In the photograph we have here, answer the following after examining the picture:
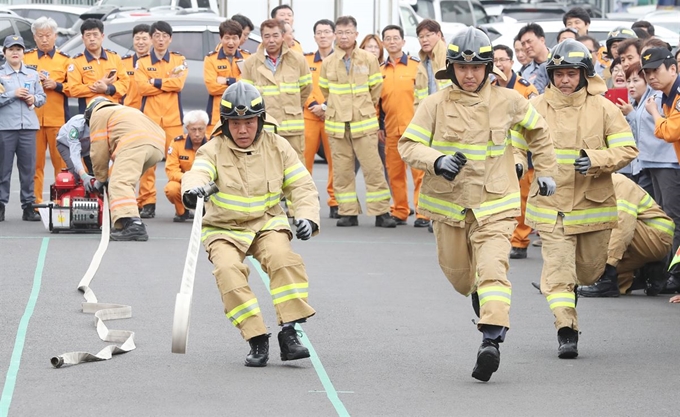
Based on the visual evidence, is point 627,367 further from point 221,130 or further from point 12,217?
point 12,217

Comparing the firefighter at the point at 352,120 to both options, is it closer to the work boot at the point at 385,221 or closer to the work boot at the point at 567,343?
the work boot at the point at 385,221

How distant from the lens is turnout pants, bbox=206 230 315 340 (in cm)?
748

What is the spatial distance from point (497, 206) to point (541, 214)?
34.7 inches

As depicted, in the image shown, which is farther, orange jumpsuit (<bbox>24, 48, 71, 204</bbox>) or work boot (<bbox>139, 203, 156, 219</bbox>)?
orange jumpsuit (<bbox>24, 48, 71, 204</bbox>)

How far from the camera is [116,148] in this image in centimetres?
1218

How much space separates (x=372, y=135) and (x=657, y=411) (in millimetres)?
7645

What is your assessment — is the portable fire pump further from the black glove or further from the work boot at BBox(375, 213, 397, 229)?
the black glove

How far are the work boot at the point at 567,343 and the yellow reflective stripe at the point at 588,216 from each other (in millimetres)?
696

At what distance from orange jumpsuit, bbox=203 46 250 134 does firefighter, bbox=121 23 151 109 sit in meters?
0.78

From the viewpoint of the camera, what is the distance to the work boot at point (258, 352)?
761 centimetres

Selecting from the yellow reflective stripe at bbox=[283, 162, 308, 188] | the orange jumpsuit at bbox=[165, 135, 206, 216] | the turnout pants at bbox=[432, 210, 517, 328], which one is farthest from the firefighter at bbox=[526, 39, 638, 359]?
the orange jumpsuit at bbox=[165, 135, 206, 216]

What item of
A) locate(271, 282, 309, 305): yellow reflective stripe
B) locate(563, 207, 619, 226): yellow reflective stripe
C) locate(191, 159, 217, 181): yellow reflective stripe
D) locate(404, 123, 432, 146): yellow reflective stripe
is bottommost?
locate(271, 282, 309, 305): yellow reflective stripe

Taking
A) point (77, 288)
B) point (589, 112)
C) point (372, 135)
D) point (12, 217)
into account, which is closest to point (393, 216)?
point (372, 135)

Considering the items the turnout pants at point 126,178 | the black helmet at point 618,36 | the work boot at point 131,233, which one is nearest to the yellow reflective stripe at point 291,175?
the turnout pants at point 126,178
